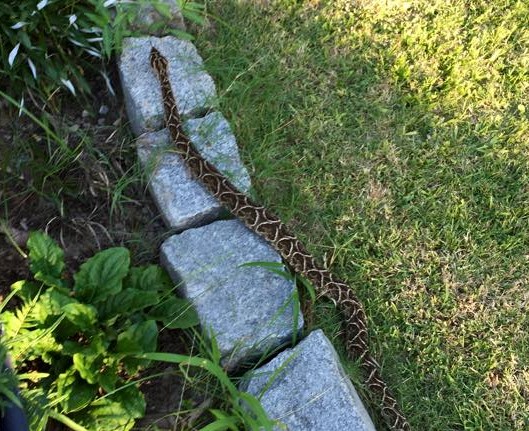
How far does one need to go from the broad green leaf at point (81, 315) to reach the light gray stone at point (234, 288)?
0.61m

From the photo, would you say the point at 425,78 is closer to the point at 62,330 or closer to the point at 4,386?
the point at 62,330

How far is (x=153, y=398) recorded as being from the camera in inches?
127

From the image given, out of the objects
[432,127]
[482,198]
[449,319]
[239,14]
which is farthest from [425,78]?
[449,319]

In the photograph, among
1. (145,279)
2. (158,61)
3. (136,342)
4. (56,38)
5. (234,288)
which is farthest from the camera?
(158,61)

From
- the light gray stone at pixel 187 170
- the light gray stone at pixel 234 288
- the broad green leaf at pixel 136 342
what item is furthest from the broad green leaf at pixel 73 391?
the light gray stone at pixel 187 170

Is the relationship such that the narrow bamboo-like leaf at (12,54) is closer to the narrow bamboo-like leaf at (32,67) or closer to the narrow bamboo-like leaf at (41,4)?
the narrow bamboo-like leaf at (32,67)

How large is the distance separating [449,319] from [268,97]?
75.4 inches

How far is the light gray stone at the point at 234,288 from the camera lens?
3.35 metres

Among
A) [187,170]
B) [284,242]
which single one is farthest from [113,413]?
[187,170]

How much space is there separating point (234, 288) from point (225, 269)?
0.42 ft

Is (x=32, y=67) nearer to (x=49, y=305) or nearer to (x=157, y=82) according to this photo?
(x=157, y=82)

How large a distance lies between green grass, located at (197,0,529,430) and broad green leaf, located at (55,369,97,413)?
1.41 meters

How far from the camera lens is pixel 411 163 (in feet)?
14.3

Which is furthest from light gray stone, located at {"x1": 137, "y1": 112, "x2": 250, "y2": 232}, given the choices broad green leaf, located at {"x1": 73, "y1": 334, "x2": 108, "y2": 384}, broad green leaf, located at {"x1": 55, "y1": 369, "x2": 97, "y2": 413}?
broad green leaf, located at {"x1": 55, "y1": 369, "x2": 97, "y2": 413}
